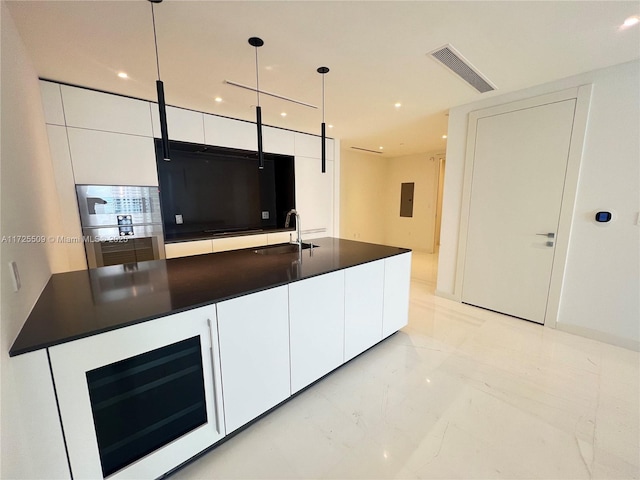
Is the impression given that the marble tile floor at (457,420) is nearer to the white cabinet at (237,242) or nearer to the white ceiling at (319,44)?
the white cabinet at (237,242)

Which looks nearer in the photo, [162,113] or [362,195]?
[162,113]

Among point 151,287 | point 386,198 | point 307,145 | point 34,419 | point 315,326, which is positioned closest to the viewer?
point 34,419

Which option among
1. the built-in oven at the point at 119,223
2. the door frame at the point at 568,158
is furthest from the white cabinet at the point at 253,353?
the door frame at the point at 568,158

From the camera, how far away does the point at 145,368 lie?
1170 millimetres

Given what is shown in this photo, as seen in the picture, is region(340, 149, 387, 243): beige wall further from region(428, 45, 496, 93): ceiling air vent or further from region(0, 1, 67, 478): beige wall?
region(0, 1, 67, 478): beige wall

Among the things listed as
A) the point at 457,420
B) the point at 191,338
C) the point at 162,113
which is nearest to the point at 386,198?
the point at 457,420

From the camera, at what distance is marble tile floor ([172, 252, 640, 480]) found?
1.38 m

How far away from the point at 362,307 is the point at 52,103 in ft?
11.4

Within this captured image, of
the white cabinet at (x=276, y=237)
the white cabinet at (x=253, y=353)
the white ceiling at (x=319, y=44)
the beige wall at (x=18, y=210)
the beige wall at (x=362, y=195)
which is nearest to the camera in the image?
the beige wall at (x=18, y=210)

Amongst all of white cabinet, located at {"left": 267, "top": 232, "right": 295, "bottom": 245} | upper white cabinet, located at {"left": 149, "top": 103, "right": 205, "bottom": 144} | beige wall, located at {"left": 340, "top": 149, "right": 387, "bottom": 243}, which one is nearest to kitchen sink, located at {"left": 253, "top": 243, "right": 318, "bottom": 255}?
white cabinet, located at {"left": 267, "top": 232, "right": 295, "bottom": 245}

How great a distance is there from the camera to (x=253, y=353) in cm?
149

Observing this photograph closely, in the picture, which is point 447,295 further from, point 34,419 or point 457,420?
point 34,419

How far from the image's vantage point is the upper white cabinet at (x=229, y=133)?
3.37m

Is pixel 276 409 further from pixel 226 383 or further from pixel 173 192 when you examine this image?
pixel 173 192
